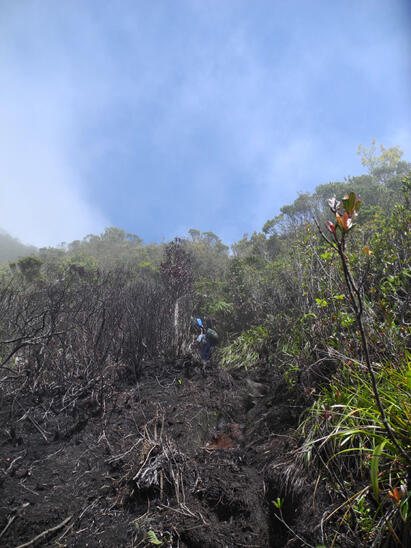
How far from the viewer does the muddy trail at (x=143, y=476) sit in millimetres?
1741

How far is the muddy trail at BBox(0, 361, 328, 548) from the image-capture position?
1741 mm

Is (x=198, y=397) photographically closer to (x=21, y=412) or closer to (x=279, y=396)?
(x=279, y=396)

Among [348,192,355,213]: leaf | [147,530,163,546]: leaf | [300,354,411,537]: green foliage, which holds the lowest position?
[147,530,163,546]: leaf

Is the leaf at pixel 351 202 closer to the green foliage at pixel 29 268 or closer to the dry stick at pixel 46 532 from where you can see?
the dry stick at pixel 46 532

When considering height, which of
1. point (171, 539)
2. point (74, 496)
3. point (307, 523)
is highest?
point (307, 523)

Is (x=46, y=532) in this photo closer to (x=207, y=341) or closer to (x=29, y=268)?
(x=207, y=341)

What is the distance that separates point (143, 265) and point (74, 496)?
11059mm

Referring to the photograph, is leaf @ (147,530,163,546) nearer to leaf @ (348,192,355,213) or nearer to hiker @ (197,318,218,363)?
leaf @ (348,192,355,213)

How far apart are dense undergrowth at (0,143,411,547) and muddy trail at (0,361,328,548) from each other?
0.80ft

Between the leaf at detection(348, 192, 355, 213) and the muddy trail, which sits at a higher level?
the leaf at detection(348, 192, 355, 213)

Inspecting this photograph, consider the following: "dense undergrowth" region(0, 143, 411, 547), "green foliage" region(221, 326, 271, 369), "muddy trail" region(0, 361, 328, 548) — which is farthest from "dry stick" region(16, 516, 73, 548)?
"green foliage" region(221, 326, 271, 369)

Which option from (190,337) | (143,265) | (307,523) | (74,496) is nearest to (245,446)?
(307,523)

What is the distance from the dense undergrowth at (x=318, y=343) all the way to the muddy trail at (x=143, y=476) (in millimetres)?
245

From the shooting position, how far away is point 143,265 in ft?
41.6
